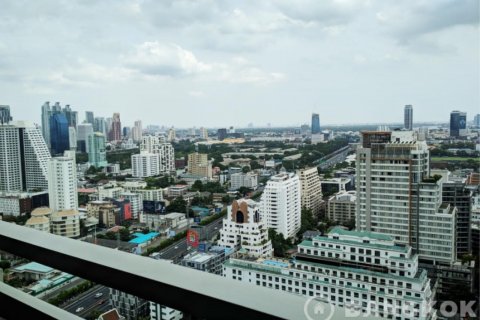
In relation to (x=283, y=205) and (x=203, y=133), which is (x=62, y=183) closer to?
Result: (x=283, y=205)

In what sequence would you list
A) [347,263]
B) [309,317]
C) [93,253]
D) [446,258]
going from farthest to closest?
1. [446,258]
2. [347,263]
3. [93,253]
4. [309,317]

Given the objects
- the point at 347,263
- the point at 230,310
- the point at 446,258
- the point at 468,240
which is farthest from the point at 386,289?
the point at 230,310

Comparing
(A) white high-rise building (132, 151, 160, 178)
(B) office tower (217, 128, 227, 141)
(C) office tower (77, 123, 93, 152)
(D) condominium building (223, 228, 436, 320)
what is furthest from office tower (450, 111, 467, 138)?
(A) white high-rise building (132, 151, 160, 178)

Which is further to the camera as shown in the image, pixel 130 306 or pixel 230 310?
pixel 130 306

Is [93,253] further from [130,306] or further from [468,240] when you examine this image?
[468,240]

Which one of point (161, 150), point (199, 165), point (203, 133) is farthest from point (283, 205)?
point (161, 150)

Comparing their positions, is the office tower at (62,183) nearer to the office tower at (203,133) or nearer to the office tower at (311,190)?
the office tower at (203,133)

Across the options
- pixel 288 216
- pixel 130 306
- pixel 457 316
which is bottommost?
pixel 288 216
